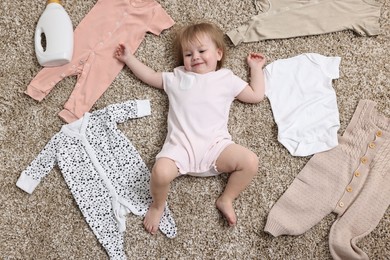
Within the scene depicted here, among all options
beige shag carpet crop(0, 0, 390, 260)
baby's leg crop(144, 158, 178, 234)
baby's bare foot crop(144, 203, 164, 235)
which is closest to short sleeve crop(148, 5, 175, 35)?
beige shag carpet crop(0, 0, 390, 260)

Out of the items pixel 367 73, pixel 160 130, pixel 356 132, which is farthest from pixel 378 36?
pixel 160 130

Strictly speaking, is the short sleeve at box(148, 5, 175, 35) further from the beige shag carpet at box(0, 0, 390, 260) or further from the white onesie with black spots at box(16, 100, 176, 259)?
the white onesie with black spots at box(16, 100, 176, 259)

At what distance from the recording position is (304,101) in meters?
1.33

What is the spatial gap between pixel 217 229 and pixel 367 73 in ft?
2.07

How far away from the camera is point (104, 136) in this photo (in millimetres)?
1304

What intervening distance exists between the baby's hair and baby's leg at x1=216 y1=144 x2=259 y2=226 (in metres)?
0.27

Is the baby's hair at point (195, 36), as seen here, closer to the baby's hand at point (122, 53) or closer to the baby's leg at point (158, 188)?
the baby's hand at point (122, 53)

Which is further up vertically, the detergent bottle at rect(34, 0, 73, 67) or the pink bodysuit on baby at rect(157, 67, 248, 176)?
Answer: the detergent bottle at rect(34, 0, 73, 67)

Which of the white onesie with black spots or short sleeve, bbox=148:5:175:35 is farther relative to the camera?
short sleeve, bbox=148:5:175:35

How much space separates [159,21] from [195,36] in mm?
153

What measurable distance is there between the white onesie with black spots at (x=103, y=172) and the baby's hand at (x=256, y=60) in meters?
0.35

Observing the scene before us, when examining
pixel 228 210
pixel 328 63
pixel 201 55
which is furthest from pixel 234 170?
pixel 328 63

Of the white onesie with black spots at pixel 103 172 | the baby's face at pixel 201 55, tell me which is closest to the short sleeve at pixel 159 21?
the baby's face at pixel 201 55

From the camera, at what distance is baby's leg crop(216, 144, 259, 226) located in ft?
4.02
